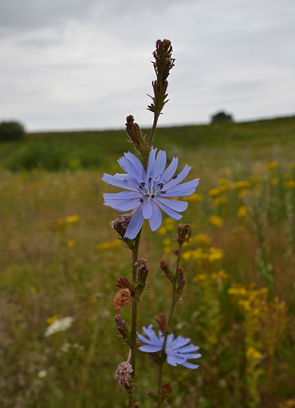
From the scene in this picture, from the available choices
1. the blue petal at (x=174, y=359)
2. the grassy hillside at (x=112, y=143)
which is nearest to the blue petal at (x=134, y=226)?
the blue petal at (x=174, y=359)

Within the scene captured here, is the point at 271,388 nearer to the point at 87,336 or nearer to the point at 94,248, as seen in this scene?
the point at 87,336

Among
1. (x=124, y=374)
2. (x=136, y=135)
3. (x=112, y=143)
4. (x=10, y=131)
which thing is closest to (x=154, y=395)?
(x=124, y=374)

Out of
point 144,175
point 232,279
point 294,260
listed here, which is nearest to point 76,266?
point 232,279

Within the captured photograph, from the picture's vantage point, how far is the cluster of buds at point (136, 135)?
88 centimetres

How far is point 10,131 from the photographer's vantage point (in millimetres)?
44219

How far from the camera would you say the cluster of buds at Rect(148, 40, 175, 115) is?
85 cm

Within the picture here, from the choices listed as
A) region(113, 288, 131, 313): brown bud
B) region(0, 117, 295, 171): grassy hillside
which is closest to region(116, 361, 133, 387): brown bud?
region(113, 288, 131, 313): brown bud

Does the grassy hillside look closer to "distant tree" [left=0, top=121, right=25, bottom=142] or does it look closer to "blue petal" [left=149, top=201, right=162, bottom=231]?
"distant tree" [left=0, top=121, right=25, bottom=142]

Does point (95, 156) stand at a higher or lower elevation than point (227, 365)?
higher

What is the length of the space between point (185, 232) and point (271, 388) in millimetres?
1676

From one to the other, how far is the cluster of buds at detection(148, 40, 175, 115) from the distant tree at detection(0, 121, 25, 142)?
159 ft

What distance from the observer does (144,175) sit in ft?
3.06

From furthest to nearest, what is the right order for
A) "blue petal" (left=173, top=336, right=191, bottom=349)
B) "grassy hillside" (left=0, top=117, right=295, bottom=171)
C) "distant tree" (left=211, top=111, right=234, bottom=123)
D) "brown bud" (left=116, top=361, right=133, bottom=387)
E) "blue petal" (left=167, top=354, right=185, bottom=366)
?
"distant tree" (left=211, top=111, right=234, bottom=123) < "grassy hillside" (left=0, top=117, right=295, bottom=171) < "blue petal" (left=173, top=336, right=191, bottom=349) < "blue petal" (left=167, top=354, right=185, bottom=366) < "brown bud" (left=116, top=361, right=133, bottom=387)

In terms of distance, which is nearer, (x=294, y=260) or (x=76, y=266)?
(x=294, y=260)
